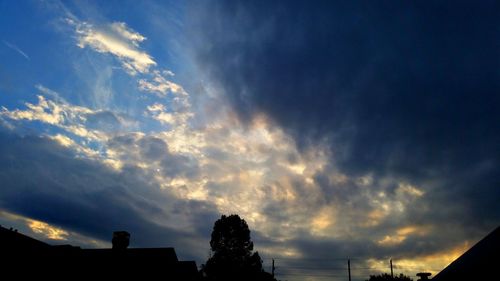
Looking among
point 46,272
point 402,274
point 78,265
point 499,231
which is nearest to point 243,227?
point 78,265

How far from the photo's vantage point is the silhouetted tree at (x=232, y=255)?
52906 mm

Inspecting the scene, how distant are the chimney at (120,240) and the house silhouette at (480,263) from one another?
106ft

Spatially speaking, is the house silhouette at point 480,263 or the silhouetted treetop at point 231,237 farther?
the silhouetted treetop at point 231,237

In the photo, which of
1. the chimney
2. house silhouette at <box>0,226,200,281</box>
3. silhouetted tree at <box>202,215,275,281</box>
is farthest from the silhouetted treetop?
the chimney

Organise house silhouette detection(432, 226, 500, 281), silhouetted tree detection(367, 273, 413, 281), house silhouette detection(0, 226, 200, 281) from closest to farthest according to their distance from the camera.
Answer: house silhouette detection(432, 226, 500, 281), house silhouette detection(0, 226, 200, 281), silhouetted tree detection(367, 273, 413, 281)

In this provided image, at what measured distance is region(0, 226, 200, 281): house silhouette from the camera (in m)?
25.4

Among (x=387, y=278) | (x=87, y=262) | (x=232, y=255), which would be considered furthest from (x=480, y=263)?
(x=387, y=278)

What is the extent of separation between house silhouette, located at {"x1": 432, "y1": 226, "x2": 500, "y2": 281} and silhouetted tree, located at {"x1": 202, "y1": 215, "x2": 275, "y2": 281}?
45097mm

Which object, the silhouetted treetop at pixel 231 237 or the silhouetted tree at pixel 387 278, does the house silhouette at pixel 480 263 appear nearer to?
the silhouetted treetop at pixel 231 237

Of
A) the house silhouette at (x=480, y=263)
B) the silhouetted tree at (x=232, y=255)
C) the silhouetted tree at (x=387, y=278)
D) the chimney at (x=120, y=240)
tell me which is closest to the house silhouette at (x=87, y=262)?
the chimney at (x=120, y=240)

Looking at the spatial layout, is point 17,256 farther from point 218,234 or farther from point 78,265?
point 218,234

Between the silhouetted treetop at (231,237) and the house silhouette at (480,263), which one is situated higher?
the silhouetted treetop at (231,237)

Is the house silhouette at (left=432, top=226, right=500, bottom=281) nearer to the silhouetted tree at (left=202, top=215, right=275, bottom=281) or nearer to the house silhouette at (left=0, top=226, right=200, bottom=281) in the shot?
the house silhouette at (left=0, top=226, right=200, bottom=281)

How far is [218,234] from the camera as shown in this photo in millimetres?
56156
